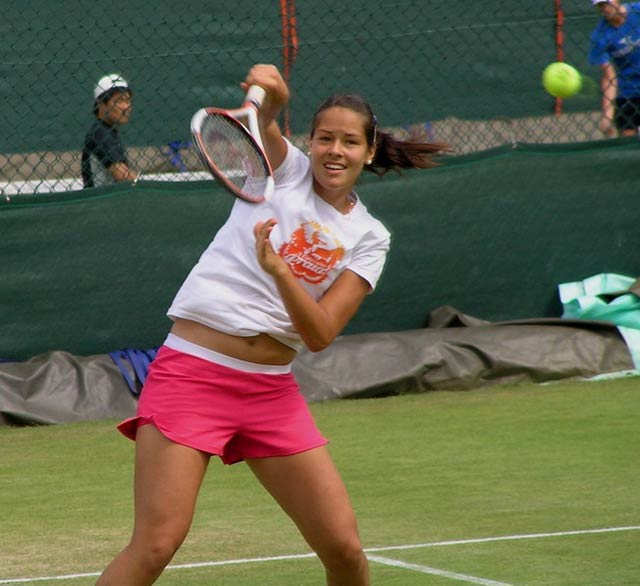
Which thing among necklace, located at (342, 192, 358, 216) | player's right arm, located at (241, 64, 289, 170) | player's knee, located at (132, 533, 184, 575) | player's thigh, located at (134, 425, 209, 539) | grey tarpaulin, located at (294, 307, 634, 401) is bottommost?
grey tarpaulin, located at (294, 307, 634, 401)

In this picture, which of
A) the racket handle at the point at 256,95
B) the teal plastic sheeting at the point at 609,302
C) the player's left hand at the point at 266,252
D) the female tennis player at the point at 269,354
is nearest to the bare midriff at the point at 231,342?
the female tennis player at the point at 269,354

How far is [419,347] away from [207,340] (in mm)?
4897

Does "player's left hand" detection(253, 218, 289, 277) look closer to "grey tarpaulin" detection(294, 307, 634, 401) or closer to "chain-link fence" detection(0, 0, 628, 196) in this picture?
"grey tarpaulin" detection(294, 307, 634, 401)

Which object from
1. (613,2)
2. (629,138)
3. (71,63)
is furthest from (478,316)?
(71,63)

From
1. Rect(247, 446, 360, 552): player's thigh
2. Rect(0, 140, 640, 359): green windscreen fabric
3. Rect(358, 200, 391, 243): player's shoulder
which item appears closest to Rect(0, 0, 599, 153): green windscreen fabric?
Rect(0, 140, 640, 359): green windscreen fabric

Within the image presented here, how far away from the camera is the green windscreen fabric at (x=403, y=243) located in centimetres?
835

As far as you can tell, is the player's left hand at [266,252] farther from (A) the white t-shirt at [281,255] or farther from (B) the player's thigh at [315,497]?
(B) the player's thigh at [315,497]

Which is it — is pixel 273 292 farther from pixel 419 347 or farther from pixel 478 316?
pixel 478 316

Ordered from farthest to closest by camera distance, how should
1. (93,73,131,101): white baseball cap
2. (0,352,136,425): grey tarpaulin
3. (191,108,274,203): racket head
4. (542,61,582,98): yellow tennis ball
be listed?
1. (542,61,582,98): yellow tennis ball
2. (93,73,131,101): white baseball cap
3. (0,352,136,425): grey tarpaulin
4. (191,108,274,203): racket head

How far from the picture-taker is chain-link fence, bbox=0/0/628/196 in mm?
8430

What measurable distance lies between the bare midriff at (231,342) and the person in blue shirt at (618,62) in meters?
6.33

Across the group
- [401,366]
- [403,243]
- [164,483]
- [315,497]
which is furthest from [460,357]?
[164,483]

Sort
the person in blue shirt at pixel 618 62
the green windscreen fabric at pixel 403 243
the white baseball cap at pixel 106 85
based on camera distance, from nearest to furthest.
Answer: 1. the green windscreen fabric at pixel 403 243
2. the white baseball cap at pixel 106 85
3. the person in blue shirt at pixel 618 62

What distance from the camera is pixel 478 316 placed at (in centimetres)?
933
